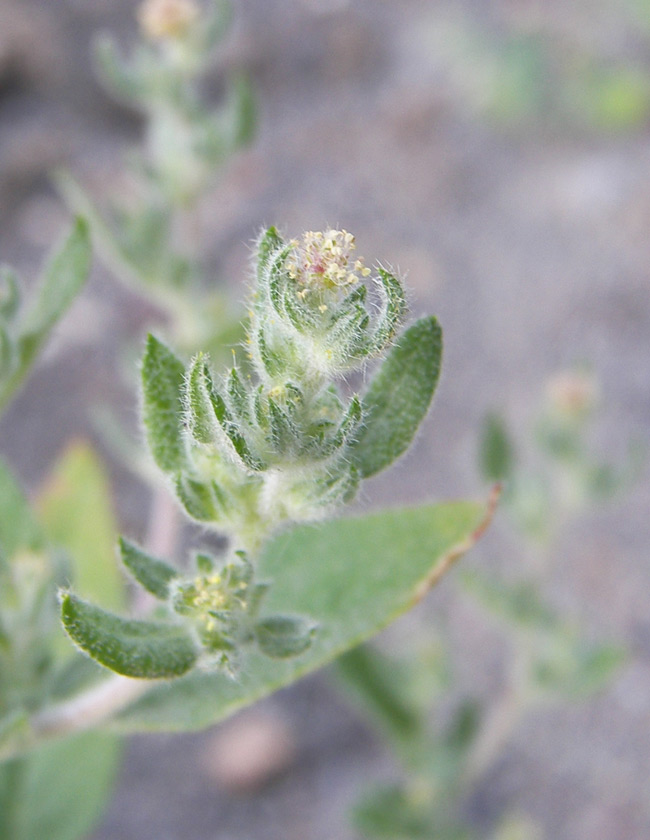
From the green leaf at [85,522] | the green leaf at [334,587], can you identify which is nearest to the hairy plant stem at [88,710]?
the green leaf at [334,587]

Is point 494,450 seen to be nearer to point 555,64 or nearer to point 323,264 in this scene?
point 323,264

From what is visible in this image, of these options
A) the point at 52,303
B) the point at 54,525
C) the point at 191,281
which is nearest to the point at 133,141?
the point at 191,281

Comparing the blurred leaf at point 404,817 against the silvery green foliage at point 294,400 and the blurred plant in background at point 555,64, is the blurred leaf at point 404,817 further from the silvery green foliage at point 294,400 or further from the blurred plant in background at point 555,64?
the blurred plant in background at point 555,64

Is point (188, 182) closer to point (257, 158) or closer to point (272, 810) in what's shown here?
point (272, 810)

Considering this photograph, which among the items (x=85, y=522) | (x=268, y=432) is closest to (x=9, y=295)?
(x=268, y=432)

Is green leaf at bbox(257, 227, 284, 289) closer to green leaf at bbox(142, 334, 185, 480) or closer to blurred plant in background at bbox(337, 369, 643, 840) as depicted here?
green leaf at bbox(142, 334, 185, 480)

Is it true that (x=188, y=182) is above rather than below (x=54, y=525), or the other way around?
above
